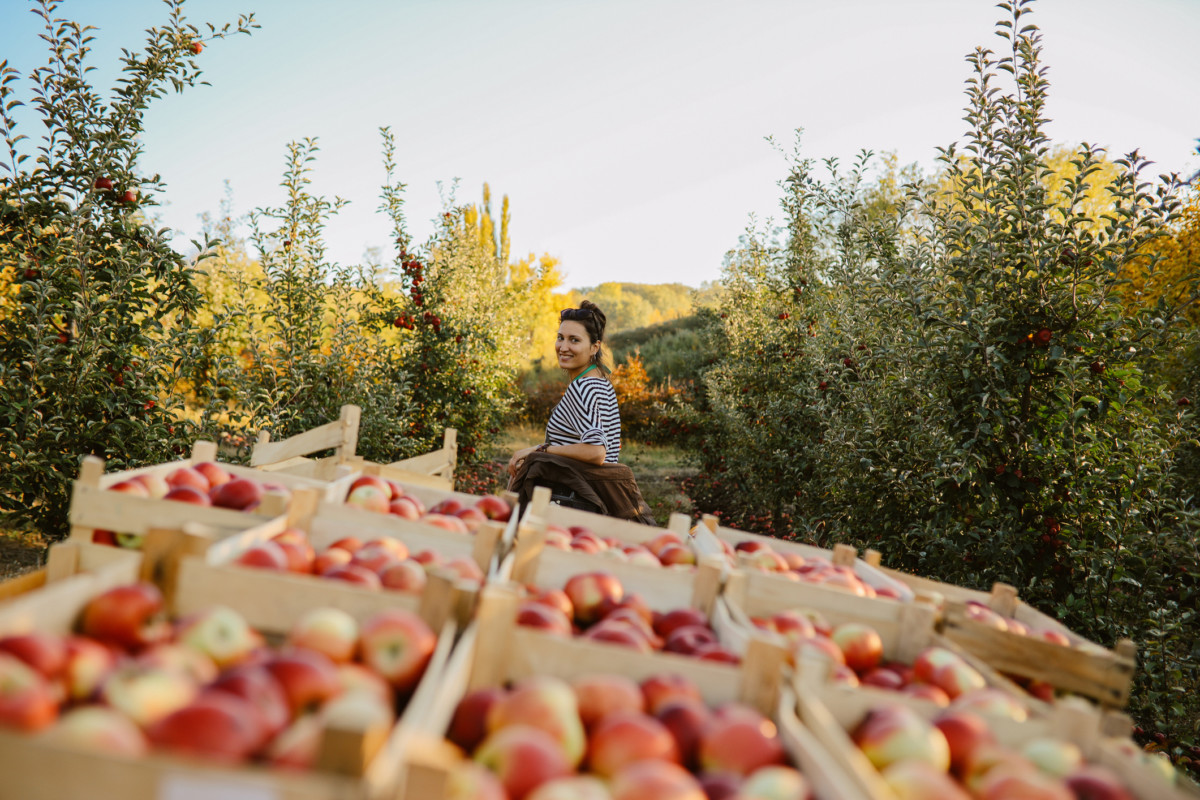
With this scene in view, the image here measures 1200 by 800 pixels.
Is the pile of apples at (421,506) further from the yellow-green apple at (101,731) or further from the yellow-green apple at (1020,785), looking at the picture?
the yellow-green apple at (1020,785)

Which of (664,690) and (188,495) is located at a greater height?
(188,495)

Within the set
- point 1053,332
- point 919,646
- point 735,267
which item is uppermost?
point 735,267

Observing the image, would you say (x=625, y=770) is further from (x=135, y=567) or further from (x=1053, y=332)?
(x=1053, y=332)

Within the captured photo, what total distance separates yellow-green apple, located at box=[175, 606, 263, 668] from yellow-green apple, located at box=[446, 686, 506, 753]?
0.41 metres

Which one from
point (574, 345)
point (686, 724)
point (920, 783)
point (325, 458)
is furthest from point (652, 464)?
point (920, 783)

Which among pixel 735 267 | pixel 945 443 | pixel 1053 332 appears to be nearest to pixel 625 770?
pixel 945 443

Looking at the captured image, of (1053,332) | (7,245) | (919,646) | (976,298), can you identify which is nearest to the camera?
(919,646)

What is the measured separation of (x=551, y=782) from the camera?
112 centimetres

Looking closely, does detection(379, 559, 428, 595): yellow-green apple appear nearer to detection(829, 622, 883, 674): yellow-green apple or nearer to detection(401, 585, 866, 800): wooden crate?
detection(401, 585, 866, 800): wooden crate

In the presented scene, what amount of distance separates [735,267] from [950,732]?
955 centimetres

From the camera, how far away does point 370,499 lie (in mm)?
2486

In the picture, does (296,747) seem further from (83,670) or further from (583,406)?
(583,406)

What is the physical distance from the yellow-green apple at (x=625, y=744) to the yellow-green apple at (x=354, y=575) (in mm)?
705

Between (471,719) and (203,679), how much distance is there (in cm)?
47
